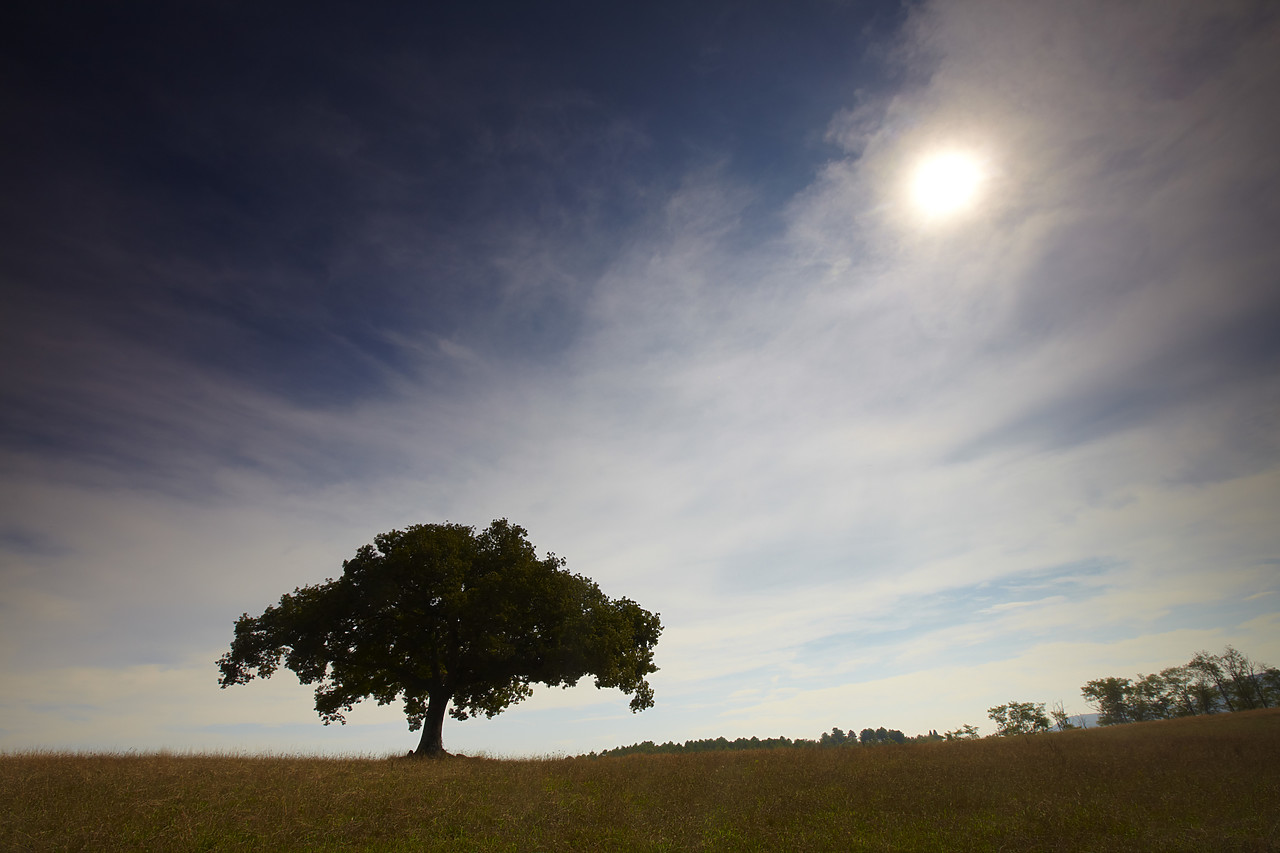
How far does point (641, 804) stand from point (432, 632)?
625 inches

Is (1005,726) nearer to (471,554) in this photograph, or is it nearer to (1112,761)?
(1112,761)

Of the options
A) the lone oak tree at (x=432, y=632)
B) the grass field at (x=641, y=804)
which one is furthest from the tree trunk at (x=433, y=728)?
the grass field at (x=641, y=804)

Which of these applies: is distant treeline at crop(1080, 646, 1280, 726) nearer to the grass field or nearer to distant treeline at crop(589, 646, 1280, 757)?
distant treeline at crop(589, 646, 1280, 757)

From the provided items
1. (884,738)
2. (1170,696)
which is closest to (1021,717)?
(1170,696)

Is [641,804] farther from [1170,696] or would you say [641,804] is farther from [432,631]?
[1170,696]

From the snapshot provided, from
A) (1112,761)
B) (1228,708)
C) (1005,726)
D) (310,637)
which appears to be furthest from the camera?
(1005,726)

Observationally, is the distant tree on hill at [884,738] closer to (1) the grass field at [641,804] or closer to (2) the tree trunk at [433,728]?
(1) the grass field at [641,804]

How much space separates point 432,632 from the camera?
27094 millimetres

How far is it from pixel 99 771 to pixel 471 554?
14.5 meters

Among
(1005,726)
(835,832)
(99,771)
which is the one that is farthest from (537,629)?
(1005,726)

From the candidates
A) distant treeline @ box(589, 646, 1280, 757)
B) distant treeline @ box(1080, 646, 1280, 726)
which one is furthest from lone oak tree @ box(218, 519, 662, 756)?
distant treeline @ box(1080, 646, 1280, 726)

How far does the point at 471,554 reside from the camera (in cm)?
2775

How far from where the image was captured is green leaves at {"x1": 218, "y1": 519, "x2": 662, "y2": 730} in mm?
26219

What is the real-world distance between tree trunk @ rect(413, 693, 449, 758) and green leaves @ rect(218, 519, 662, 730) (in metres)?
0.27
